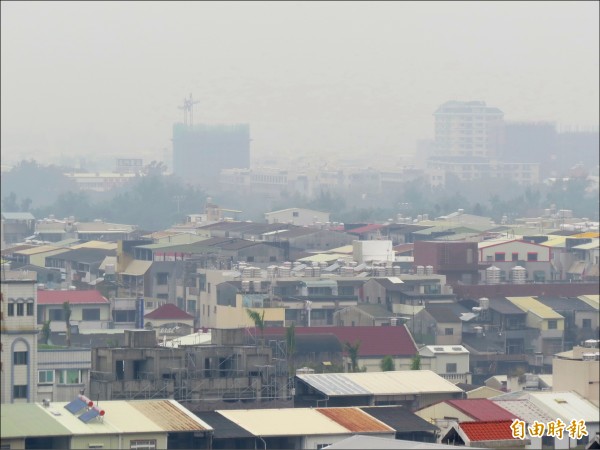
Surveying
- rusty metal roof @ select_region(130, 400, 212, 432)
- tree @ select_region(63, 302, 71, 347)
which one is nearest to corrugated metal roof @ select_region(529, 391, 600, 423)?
rusty metal roof @ select_region(130, 400, 212, 432)

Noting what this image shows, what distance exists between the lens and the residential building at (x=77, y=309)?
3086 cm

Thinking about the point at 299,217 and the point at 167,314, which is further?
the point at 299,217

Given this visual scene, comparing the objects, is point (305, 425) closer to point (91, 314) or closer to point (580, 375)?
point (580, 375)

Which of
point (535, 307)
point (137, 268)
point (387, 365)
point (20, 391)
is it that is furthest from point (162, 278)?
point (20, 391)

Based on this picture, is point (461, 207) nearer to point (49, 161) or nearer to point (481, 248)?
point (481, 248)

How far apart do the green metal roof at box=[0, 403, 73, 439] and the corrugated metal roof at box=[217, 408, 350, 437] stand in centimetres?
168

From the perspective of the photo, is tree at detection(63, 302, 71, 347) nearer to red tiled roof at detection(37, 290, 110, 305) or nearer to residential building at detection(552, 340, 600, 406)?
red tiled roof at detection(37, 290, 110, 305)

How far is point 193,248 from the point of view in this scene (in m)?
40.2

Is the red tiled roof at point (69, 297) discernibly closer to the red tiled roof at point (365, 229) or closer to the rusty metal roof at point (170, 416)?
the rusty metal roof at point (170, 416)

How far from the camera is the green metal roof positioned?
16.7 metres

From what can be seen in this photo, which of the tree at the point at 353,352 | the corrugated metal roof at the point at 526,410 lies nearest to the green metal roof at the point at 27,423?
the corrugated metal roof at the point at 526,410

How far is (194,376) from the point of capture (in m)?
20.1

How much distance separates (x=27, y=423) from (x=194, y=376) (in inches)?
125

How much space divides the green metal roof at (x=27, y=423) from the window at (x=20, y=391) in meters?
0.96
